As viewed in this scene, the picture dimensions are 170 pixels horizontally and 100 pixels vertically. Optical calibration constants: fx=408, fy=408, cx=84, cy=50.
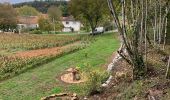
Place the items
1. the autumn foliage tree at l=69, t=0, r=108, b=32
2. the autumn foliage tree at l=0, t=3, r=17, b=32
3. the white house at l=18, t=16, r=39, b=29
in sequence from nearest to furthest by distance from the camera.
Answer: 1. the autumn foliage tree at l=69, t=0, r=108, b=32
2. the autumn foliage tree at l=0, t=3, r=17, b=32
3. the white house at l=18, t=16, r=39, b=29

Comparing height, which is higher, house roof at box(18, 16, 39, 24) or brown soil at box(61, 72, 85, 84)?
house roof at box(18, 16, 39, 24)

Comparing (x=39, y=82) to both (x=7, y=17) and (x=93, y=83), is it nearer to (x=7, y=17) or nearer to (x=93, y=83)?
(x=93, y=83)

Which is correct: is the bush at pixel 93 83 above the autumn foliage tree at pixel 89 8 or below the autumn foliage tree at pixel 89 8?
below

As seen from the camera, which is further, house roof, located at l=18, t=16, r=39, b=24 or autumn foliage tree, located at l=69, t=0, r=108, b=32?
house roof, located at l=18, t=16, r=39, b=24

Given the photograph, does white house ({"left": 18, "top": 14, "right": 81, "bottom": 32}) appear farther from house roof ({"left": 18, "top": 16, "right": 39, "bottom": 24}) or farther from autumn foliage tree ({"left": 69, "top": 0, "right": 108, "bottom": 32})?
autumn foliage tree ({"left": 69, "top": 0, "right": 108, "bottom": 32})

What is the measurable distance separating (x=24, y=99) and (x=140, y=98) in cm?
522

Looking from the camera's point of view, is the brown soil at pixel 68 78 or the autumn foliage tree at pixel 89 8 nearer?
the brown soil at pixel 68 78

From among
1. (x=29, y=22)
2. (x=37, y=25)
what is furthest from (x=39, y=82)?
(x=29, y=22)

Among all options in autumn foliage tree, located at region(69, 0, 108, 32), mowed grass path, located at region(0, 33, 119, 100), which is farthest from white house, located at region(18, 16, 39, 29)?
mowed grass path, located at region(0, 33, 119, 100)

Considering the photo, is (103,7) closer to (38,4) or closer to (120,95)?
(120,95)

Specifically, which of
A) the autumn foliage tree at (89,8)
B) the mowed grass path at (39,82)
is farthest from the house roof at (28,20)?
the mowed grass path at (39,82)

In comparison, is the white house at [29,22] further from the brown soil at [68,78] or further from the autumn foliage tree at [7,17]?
the brown soil at [68,78]

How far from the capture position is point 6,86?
56.6ft

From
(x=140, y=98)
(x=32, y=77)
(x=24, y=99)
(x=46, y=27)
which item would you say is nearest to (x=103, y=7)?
(x=46, y=27)
